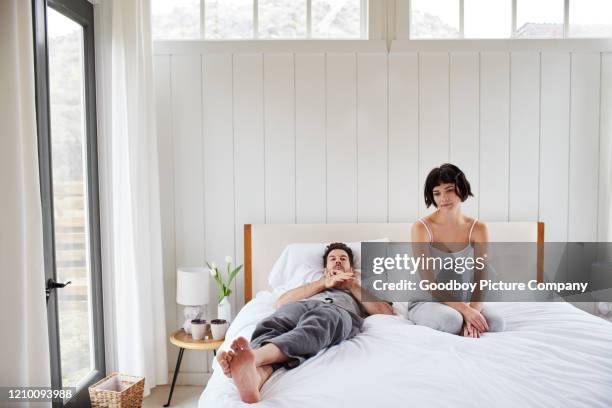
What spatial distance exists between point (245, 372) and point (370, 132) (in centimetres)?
194

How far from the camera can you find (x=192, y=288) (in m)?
3.10

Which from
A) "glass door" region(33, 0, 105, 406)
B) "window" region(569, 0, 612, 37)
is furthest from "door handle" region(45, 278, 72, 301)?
"window" region(569, 0, 612, 37)

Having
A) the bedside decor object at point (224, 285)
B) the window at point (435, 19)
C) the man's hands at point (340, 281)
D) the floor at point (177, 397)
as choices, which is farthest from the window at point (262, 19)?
the floor at point (177, 397)

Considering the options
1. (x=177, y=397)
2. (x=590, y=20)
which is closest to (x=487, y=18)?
(x=590, y=20)

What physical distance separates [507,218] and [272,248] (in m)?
1.44

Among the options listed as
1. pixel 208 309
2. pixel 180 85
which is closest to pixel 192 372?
pixel 208 309

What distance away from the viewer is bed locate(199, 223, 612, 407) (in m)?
1.66

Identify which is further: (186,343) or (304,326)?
(186,343)

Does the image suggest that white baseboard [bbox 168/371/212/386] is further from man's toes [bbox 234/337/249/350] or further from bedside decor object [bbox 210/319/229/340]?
man's toes [bbox 234/337/249/350]

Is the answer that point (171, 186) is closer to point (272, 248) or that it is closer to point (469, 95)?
point (272, 248)

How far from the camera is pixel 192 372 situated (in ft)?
11.1

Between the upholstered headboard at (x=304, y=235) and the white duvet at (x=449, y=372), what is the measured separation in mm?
902

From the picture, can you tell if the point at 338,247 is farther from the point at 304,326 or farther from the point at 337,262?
the point at 304,326

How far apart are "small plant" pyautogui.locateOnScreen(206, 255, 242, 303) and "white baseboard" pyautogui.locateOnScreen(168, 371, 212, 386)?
53 centimetres
